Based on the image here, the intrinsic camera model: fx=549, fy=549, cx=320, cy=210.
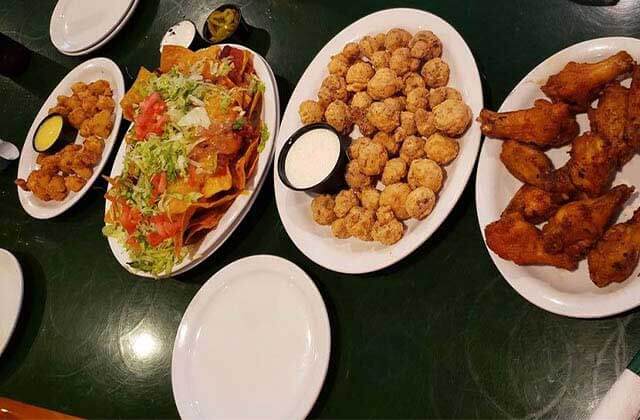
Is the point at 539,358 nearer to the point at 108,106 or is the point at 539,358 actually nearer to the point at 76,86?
the point at 108,106

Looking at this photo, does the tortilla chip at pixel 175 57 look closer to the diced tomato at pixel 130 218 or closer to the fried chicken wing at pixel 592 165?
the diced tomato at pixel 130 218

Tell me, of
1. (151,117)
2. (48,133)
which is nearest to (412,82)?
(151,117)

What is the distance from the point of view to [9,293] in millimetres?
3525

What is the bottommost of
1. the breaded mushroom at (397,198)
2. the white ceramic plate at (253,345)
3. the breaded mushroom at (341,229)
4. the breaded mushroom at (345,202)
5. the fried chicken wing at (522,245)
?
the white ceramic plate at (253,345)

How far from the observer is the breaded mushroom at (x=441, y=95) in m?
2.47

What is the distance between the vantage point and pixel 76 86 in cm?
398

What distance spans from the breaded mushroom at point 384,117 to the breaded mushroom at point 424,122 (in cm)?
9

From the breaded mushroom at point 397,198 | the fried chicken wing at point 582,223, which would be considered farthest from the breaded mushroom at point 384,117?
the fried chicken wing at point 582,223

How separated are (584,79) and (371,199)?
39.1 inches

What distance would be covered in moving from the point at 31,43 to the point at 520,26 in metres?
4.19

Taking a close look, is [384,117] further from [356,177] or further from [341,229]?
[341,229]

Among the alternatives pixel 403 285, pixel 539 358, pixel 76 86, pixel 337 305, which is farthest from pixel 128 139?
pixel 539 358

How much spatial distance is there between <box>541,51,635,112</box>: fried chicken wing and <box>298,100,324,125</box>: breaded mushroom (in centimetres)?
A: 107

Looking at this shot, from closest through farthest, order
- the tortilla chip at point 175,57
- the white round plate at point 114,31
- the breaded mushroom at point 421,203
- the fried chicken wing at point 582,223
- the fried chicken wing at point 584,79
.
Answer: the fried chicken wing at point 582,223 < the fried chicken wing at point 584,79 < the breaded mushroom at point 421,203 < the tortilla chip at point 175,57 < the white round plate at point 114,31
